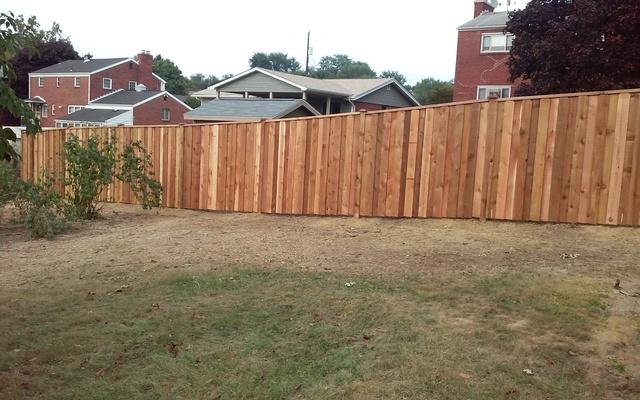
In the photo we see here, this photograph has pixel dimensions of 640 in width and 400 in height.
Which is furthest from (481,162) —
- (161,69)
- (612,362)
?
(161,69)

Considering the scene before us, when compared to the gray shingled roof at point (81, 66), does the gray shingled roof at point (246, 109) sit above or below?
below

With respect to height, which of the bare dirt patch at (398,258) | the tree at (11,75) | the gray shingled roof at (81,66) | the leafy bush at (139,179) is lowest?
the bare dirt patch at (398,258)

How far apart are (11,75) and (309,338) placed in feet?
9.42

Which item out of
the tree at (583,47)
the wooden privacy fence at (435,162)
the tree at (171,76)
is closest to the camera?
the wooden privacy fence at (435,162)

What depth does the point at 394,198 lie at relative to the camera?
8.77 m

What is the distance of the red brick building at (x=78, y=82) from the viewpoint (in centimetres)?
5078

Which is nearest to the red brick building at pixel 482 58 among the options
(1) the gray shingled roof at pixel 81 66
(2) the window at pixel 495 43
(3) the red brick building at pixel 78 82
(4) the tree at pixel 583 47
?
(2) the window at pixel 495 43

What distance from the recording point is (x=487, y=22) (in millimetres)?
28547

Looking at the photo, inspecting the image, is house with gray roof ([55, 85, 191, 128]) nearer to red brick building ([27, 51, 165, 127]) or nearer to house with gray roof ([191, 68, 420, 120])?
Result: red brick building ([27, 51, 165, 127])

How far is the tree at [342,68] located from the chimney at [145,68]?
51.1 metres

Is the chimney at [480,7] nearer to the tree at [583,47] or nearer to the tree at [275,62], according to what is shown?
the tree at [583,47]

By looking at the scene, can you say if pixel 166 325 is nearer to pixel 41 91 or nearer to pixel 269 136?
pixel 269 136

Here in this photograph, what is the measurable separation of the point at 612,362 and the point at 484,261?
7.85 feet

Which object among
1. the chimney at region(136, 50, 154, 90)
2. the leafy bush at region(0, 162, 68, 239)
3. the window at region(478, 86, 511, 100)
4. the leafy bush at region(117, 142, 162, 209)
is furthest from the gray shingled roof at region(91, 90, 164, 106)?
the leafy bush at region(0, 162, 68, 239)
